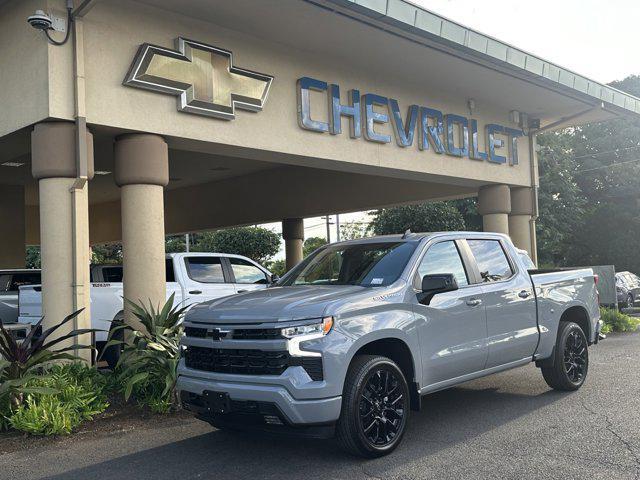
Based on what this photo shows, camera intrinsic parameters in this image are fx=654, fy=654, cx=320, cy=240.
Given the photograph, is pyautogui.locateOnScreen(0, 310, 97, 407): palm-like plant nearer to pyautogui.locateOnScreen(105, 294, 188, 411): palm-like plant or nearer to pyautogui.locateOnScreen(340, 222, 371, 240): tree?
pyautogui.locateOnScreen(105, 294, 188, 411): palm-like plant

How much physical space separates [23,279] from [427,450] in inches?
385

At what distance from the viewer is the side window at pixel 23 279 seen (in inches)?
493

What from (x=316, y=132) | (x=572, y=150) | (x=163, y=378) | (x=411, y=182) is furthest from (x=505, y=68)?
(x=572, y=150)

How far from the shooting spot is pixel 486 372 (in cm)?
655

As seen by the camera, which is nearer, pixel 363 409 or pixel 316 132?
pixel 363 409

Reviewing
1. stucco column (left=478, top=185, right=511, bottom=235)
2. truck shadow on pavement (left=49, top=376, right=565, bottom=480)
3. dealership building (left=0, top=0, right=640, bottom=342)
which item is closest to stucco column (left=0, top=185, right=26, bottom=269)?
dealership building (left=0, top=0, right=640, bottom=342)

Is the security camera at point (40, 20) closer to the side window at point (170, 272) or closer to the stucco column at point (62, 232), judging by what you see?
the stucco column at point (62, 232)

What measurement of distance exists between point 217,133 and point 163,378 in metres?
3.67

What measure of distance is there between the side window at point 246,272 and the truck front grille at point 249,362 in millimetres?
6122

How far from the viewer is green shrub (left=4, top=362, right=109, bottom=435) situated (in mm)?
6375

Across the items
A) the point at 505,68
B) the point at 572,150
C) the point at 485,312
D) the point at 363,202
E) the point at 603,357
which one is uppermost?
the point at 572,150

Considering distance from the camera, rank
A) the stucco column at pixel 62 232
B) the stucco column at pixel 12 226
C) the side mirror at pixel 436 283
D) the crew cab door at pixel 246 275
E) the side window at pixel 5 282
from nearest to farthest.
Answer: the side mirror at pixel 436 283 → the stucco column at pixel 62 232 → the crew cab door at pixel 246 275 → the side window at pixel 5 282 → the stucco column at pixel 12 226

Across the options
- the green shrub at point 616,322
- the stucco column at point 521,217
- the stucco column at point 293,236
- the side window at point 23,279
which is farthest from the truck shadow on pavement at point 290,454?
the stucco column at point 293,236

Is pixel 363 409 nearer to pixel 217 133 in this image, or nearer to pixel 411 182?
pixel 217 133
